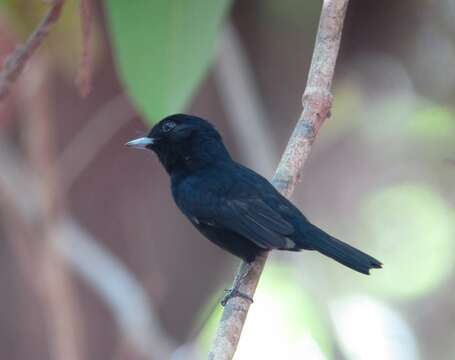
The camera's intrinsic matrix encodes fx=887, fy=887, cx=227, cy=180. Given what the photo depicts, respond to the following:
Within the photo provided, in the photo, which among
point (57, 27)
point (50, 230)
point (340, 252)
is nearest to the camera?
point (340, 252)

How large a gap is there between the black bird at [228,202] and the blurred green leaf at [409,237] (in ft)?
6.37

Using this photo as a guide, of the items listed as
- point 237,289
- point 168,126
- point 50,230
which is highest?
point 168,126

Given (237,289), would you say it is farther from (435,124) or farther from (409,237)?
(409,237)

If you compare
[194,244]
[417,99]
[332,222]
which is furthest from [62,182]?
[417,99]

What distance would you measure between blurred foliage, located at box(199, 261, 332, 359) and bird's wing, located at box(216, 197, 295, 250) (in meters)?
0.74

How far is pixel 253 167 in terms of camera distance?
185 inches

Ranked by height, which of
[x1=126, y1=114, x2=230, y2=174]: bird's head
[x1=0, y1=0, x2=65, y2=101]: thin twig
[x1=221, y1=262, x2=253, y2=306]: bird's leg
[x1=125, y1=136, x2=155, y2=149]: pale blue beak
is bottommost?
[x1=221, y1=262, x2=253, y2=306]: bird's leg

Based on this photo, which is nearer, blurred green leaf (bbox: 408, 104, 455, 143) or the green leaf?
the green leaf

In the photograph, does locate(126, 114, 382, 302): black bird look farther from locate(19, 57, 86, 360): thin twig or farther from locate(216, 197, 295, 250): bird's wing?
locate(19, 57, 86, 360): thin twig

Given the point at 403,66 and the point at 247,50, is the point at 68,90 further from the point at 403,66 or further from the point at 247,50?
the point at 403,66

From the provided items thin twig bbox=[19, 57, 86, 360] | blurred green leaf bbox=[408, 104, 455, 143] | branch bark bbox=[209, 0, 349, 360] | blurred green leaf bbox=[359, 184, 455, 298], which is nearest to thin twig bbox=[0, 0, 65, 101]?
branch bark bbox=[209, 0, 349, 360]

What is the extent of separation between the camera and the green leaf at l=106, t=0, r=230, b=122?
131 inches

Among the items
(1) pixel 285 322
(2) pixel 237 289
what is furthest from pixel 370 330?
(2) pixel 237 289

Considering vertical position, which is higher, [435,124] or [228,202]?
[435,124]
